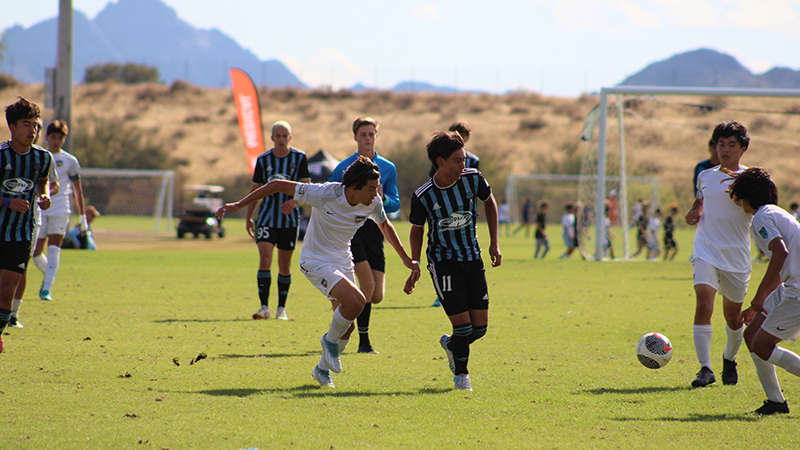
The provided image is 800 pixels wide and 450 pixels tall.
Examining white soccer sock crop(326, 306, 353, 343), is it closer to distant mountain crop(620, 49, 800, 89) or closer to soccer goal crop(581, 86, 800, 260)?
soccer goal crop(581, 86, 800, 260)

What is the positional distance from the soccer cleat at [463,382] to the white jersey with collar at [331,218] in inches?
45.8

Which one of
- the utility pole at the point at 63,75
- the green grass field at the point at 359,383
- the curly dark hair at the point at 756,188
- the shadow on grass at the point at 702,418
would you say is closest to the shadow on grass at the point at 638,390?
the green grass field at the point at 359,383

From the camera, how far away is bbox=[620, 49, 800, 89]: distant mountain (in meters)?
103

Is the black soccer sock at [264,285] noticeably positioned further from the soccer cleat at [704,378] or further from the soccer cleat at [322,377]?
the soccer cleat at [704,378]

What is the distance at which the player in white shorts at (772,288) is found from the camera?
4.16 m

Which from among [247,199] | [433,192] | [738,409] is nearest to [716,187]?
[738,409]

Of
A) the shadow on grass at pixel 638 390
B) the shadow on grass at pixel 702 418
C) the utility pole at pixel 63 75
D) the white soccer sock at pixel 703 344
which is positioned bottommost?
the shadow on grass at pixel 638 390

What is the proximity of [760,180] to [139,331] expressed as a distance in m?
5.56

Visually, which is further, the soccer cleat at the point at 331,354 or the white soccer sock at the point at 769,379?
the soccer cleat at the point at 331,354

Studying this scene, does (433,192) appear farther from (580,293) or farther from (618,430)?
(580,293)

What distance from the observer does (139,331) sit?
6.94 metres

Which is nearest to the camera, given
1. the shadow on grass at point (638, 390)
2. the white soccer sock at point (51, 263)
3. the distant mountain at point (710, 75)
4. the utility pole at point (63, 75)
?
the shadow on grass at point (638, 390)

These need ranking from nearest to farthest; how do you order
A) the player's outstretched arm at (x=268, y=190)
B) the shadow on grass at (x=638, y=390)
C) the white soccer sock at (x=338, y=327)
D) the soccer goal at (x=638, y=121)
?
1. the player's outstretched arm at (x=268, y=190)
2. the shadow on grass at (x=638, y=390)
3. the white soccer sock at (x=338, y=327)
4. the soccer goal at (x=638, y=121)

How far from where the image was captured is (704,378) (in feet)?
16.7
